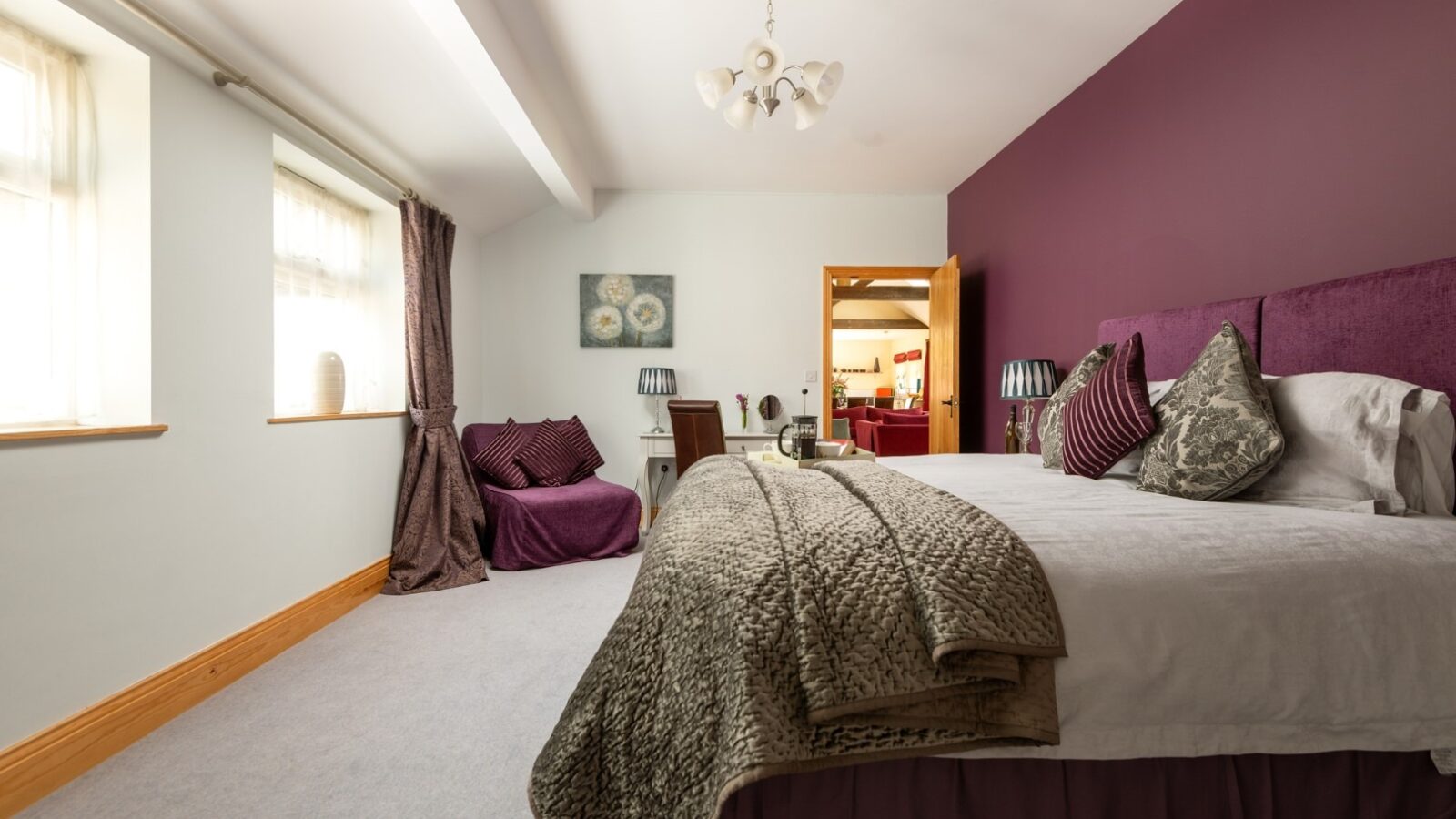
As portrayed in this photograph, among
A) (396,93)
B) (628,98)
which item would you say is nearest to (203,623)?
(396,93)

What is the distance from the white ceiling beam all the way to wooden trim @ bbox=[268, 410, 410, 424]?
5.37 ft

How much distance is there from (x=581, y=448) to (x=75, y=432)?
2.71 metres

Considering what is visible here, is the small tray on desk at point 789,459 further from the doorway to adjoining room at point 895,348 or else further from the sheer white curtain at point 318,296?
the sheer white curtain at point 318,296

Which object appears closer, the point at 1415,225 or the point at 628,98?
the point at 1415,225

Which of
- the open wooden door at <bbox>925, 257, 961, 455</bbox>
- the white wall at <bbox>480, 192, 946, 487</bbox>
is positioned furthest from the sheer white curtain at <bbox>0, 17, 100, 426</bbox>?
the open wooden door at <bbox>925, 257, 961, 455</bbox>

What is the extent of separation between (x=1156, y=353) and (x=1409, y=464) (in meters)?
1.15

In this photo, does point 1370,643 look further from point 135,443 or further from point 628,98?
point 628,98

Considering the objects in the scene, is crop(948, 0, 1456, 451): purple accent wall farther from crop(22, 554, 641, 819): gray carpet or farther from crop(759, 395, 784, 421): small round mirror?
crop(22, 554, 641, 819): gray carpet

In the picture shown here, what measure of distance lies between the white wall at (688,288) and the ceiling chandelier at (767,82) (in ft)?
7.10

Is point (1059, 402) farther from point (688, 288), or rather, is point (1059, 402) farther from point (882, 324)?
point (882, 324)

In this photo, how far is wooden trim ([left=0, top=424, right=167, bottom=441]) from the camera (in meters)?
1.51

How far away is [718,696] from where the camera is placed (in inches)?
37.2

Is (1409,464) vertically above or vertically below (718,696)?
above

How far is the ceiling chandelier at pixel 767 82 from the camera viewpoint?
2334 mm
